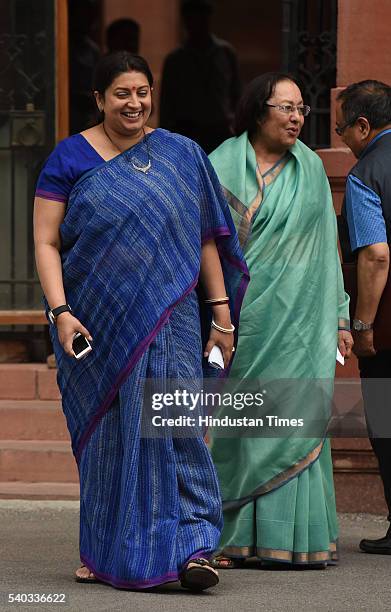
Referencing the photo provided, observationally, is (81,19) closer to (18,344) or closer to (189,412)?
(18,344)

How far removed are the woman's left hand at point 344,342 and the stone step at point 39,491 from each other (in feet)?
6.10

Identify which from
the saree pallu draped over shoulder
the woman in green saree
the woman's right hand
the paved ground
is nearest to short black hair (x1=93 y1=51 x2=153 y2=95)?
the saree pallu draped over shoulder

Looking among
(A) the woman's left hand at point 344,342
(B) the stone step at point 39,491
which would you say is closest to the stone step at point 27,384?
(B) the stone step at point 39,491

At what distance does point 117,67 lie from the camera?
248 inches

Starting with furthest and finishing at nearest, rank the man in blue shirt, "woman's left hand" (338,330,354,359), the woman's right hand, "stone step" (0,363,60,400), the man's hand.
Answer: "stone step" (0,363,60,400) → the man's hand → the man in blue shirt → "woman's left hand" (338,330,354,359) → the woman's right hand

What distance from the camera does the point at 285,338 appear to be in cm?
681

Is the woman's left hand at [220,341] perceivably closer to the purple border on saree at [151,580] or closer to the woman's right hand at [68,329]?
the woman's right hand at [68,329]

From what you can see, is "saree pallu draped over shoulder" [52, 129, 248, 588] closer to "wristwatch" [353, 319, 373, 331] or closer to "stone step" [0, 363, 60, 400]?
"wristwatch" [353, 319, 373, 331]

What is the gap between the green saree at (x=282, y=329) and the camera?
22.2ft

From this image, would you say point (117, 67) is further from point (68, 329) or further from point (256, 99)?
point (68, 329)

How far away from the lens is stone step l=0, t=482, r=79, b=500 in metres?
8.11

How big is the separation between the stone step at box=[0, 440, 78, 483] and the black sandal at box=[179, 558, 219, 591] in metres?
2.27

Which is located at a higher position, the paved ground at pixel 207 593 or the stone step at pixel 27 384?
the stone step at pixel 27 384

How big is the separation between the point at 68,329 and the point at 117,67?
3.27 ft
